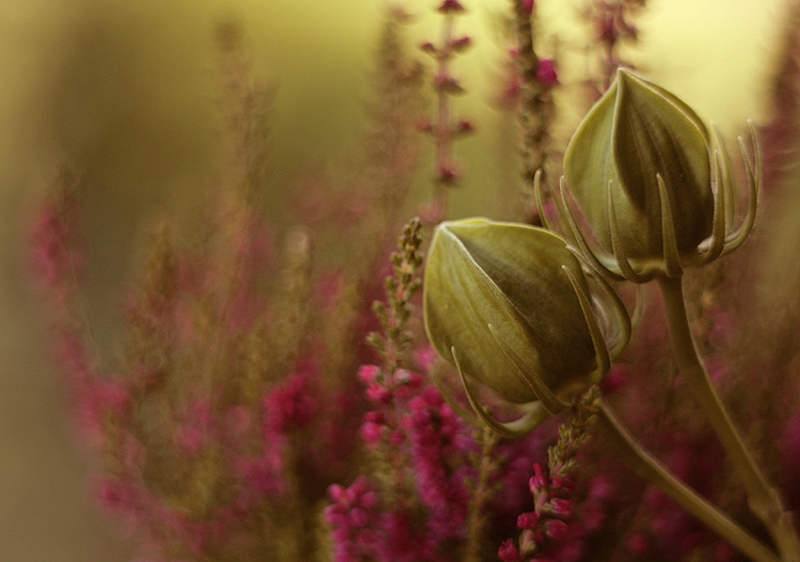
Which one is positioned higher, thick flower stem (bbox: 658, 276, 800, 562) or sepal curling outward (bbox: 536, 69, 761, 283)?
sepal curling outward (bbox: 536, 69, 761, 283)

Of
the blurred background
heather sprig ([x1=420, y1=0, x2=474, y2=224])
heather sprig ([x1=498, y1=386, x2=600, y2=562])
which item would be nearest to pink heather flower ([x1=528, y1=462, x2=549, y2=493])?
heather sprig ([x1=498, y1=386, x2=600, y2=562])

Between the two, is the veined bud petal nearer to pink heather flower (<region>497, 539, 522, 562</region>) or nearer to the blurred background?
pink heather flower (<region>497, 539, 522, 562</region>)

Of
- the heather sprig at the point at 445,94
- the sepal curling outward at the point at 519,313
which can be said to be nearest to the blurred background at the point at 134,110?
the heather sprig at the point at 445,94

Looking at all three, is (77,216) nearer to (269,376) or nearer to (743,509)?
(269,376)

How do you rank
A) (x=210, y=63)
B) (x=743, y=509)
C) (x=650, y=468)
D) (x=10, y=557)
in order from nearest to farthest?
(x=650, y=468)
(x=743, y=509)
(x=10, y=557)
(x=210, y=63)

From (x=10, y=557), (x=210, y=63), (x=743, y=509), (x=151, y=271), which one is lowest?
(x=10, y=557)

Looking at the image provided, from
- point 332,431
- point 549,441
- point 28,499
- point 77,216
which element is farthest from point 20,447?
point 549,441

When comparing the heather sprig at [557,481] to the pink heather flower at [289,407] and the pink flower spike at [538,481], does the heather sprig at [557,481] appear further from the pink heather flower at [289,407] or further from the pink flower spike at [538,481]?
the pink heather flower at [289,407]
